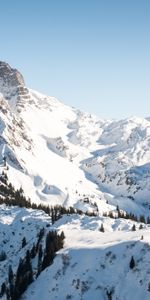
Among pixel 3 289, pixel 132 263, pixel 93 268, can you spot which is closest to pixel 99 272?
pixel 93 268

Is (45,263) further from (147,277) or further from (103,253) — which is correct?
(147,277)

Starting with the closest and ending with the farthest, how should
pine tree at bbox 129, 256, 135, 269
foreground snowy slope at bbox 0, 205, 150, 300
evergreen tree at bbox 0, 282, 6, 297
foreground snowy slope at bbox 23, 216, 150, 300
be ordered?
foreground snowy slope at bbox 23, 216, 150, 300, foreground snowy slope at bbox 0, 205, 150, 300, pine tree at bbox 129, 256, 135, 269, evergreen tree at bbox 0, 282, 6, 297

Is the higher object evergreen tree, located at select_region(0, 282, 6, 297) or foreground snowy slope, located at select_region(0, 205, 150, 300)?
foreground snowy slope, located at select_region(0, 205, 150, 300)

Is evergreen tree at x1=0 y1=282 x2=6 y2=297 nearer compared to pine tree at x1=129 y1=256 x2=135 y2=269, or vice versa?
pine tree at x1=129 y1=256 x2=135 y2=269

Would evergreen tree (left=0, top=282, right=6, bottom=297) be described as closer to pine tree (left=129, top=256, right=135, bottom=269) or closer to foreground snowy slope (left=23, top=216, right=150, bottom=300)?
foreground snowy slope (left=23, top=216, right=150, bottom=300)

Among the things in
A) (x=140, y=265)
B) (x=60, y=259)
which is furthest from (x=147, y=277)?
(x=60, y=259)

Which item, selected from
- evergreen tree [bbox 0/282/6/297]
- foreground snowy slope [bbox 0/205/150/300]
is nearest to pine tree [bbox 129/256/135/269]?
foreground snowy slope [bbox 0/205/150/300]

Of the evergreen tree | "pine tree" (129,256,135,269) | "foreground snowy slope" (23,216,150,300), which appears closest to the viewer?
"foreground snowy slope" (23,216,150,300)

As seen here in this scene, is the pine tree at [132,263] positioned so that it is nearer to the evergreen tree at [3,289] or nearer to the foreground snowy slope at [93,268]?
the foreground snowy slope at [93,268]

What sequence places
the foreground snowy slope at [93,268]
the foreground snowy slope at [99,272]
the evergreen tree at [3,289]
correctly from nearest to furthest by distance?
the foreground snowy slope at [99,272]
the foreground snowy slope at [93,268]
the evergreen tree at [3,289]

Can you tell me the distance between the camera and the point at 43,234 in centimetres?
16388

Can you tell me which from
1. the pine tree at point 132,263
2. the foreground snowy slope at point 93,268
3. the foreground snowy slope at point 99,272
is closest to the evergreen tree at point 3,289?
the foreground snowy slope at point 93,268

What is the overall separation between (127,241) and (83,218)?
4919cm

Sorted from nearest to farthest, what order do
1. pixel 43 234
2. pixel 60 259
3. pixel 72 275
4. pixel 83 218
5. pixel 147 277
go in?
pixel 147 277 → pixel 72 275 → pixel 60 259 → pixel 43 234 → pixel 83 218
